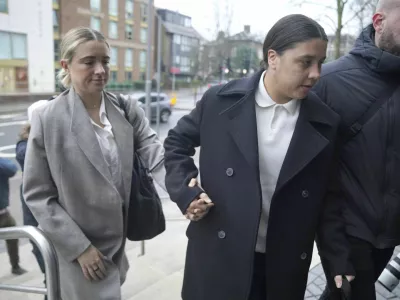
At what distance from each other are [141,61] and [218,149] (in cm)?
3538

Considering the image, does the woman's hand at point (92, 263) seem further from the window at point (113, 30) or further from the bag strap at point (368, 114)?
the window at point (113, 30)

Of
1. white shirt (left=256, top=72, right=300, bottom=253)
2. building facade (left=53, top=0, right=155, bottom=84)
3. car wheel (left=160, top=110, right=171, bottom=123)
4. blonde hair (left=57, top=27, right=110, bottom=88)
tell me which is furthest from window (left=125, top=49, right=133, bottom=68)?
white shirt (left=256, top=72, right=300, bottom=253)

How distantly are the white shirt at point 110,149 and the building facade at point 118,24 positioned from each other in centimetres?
637

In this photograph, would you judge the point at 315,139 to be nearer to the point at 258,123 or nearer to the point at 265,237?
the point at 258,123

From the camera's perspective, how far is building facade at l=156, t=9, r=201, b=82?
53094 mm

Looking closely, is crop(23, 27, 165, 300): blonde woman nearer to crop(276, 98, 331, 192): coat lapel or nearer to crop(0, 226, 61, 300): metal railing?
crop(0, 226, 61, 300): metal railing

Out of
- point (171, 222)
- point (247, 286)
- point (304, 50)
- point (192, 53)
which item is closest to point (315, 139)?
point (304, 50)

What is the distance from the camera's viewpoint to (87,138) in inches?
65.7

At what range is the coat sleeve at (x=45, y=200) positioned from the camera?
1.64m

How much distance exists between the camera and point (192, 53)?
53.0 metres

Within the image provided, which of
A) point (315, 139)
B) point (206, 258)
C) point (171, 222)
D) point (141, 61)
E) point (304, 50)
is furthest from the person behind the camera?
point (141, 61)

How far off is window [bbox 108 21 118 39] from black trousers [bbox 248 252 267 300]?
2603 cm

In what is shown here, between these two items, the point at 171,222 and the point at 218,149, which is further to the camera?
the point at 171,222

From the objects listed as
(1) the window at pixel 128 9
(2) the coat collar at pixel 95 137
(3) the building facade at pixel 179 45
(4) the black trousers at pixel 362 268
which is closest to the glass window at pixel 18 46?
(1) the window at pixel 128 9
